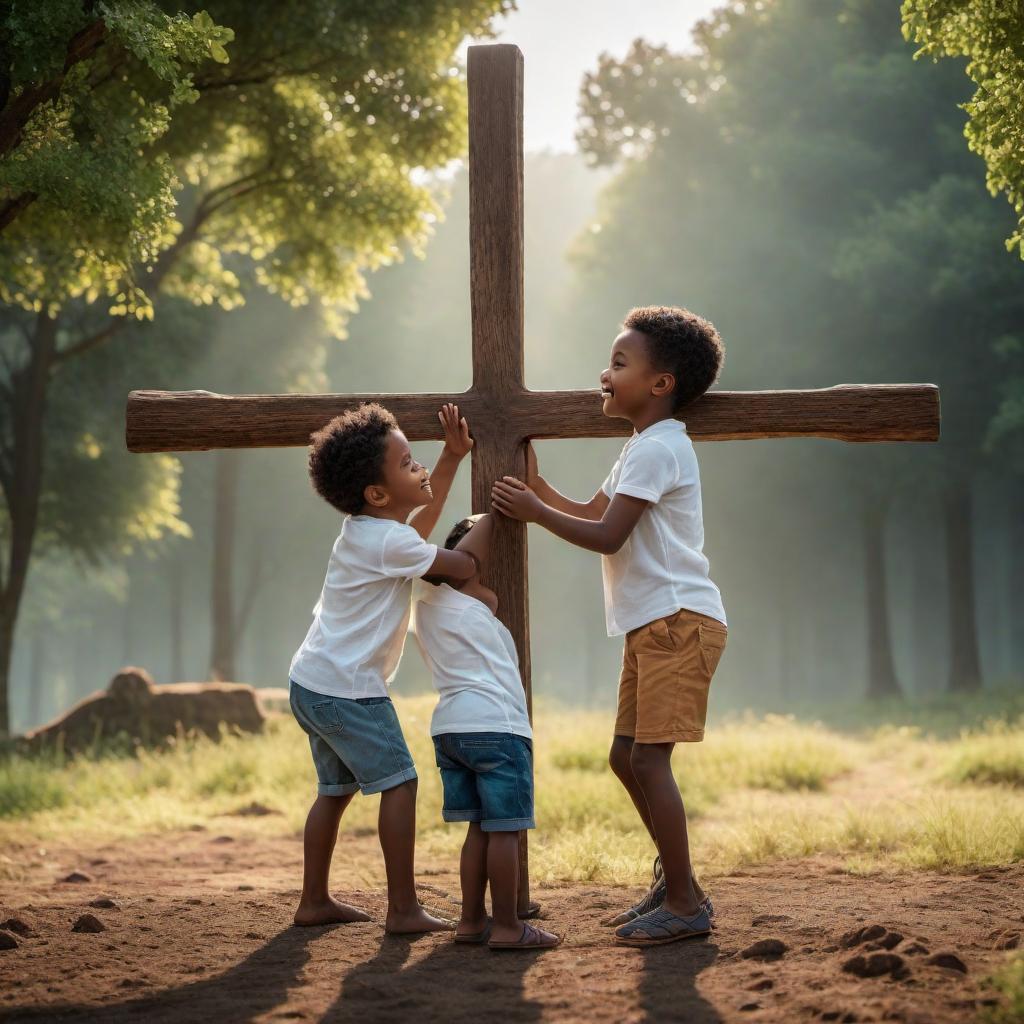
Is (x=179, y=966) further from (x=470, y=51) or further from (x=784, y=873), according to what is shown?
(x=470, y=51)

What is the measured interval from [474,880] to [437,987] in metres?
0.62

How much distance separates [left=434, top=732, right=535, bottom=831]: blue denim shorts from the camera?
166 inches

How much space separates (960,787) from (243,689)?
7629mm

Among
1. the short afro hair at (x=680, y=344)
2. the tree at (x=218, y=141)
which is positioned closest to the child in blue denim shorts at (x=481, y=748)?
the short afro hair at (x=680, y=344)

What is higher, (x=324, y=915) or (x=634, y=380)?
(x=634, y=380)

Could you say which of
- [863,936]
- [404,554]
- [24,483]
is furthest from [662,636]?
[24,483]

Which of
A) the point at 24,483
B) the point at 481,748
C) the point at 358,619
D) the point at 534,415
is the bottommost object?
the point at 481,748

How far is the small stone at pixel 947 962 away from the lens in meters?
3.56

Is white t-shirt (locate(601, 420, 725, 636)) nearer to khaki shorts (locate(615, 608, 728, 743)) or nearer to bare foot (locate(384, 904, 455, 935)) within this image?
khaki shorts (locate(615, 608, 728, 743))

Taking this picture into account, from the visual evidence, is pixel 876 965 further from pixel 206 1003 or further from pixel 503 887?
pixel 206 1003

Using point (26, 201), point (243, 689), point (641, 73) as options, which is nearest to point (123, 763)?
point (243, 689)

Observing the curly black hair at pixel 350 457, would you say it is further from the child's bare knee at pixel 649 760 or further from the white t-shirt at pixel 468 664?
the child's bare knee at pixel 649 760

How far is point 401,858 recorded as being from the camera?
443 centimetres

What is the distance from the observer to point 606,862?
5.94 metres
